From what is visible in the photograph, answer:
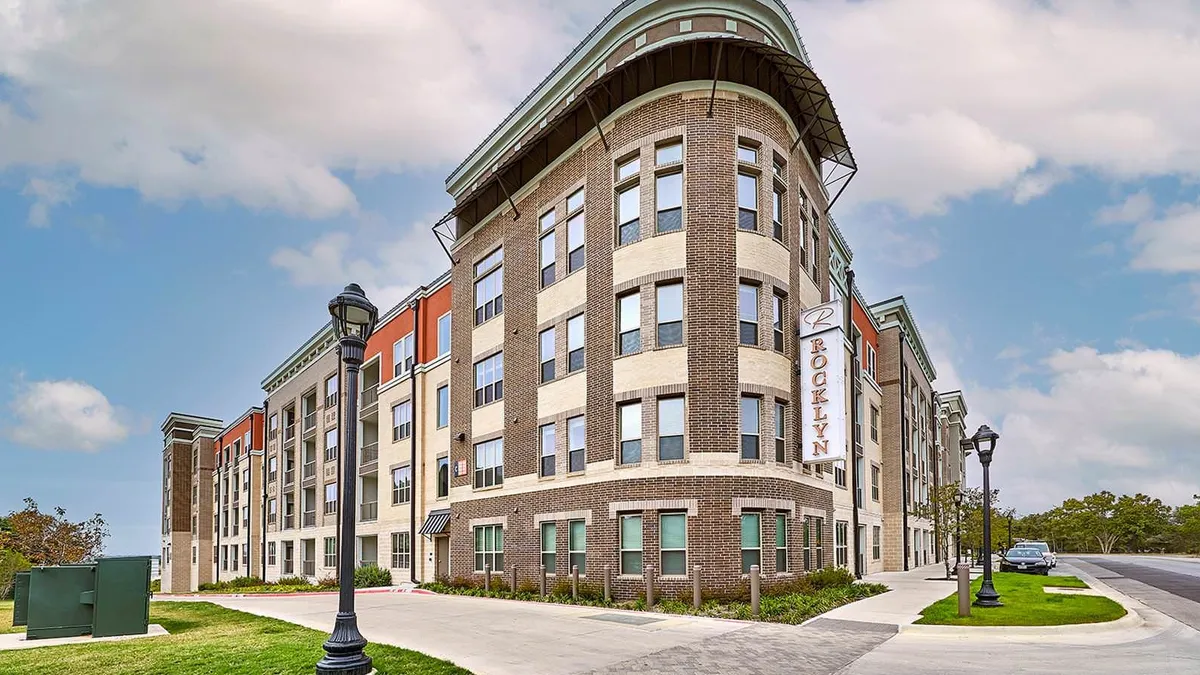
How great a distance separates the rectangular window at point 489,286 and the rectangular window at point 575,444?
270 inches

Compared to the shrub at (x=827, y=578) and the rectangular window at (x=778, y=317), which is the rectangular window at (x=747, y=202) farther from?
the shrub at (x=827, y=578)

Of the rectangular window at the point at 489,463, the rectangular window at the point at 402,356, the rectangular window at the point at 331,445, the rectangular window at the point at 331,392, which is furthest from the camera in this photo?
the rectangular window at the point at 331,392

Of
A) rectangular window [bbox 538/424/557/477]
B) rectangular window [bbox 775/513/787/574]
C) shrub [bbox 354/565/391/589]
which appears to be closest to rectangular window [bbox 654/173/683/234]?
rectangular window [bbox 538/424/557/477]

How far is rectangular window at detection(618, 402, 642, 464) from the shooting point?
2320 centimetres

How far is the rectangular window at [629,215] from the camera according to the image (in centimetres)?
2428

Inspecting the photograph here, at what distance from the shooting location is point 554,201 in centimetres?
2831

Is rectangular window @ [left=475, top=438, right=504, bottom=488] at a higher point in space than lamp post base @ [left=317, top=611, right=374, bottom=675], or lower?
higher

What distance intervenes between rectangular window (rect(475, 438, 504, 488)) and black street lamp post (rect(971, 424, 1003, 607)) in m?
15.2

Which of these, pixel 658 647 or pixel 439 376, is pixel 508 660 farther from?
pixel 439 376

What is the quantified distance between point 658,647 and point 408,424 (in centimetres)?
2543

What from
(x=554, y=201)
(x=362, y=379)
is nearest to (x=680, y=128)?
(x=554, y=201)

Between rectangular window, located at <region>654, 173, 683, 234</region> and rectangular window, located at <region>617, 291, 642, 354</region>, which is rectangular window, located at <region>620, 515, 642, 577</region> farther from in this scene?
rectangular window, located at <region>654, 173, 683, 234</region>

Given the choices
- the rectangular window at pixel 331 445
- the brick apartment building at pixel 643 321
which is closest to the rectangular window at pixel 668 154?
the brick apartment building at pixel 643 321

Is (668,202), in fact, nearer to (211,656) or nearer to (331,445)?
(211,656)
